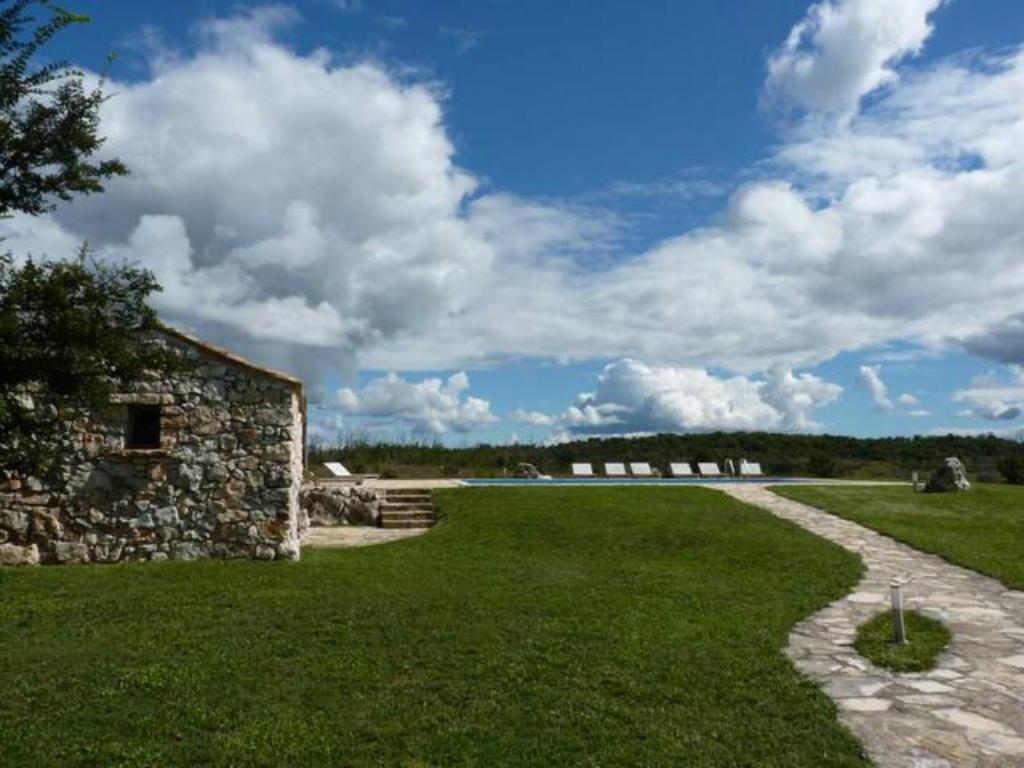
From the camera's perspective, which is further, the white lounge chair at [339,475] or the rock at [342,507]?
the white lounge chair at [339,475]

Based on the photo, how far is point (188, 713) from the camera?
6.46 meters

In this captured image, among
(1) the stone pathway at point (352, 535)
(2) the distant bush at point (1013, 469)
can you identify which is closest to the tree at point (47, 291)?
(1) the stone pathway at point (352, 535)

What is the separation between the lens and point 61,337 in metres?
5.20

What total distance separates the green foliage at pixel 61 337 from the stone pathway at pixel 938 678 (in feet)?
19.2

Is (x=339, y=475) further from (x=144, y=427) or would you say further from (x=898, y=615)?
(x=898, y=615)

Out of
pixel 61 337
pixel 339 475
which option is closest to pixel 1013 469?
pixel 339 475

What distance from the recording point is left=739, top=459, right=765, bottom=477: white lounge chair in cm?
3547

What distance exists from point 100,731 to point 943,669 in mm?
7298

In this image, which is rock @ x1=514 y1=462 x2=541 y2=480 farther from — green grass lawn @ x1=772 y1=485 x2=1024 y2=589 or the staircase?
the staircase

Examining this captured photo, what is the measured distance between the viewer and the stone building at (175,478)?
46.3 ft

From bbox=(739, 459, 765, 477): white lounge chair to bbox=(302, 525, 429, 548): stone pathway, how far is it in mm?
19993

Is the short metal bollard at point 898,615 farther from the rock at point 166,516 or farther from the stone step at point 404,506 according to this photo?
the stone step at point 404,506

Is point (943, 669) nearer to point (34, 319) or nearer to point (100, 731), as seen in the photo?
point (100, 731)

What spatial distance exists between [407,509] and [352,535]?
2.59 meters
